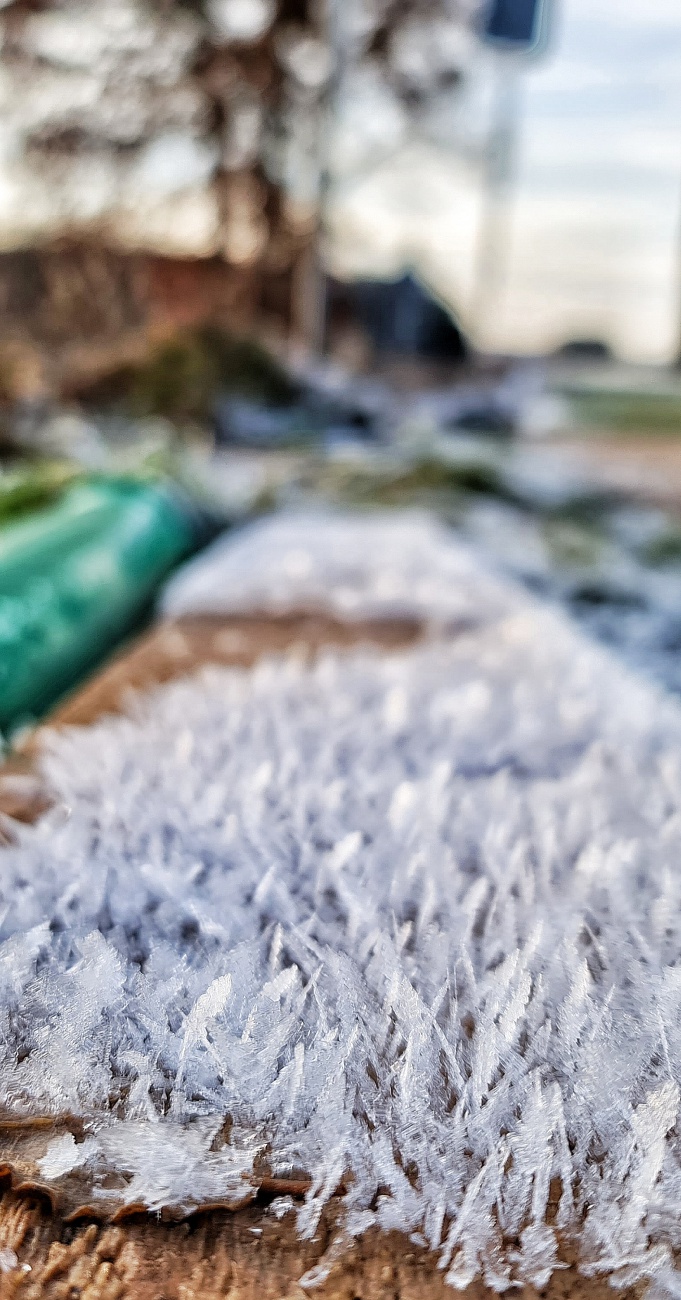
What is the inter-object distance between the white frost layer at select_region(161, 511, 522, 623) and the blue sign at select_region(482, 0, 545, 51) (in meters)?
3.59

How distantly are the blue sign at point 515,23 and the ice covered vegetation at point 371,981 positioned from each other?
172 inches

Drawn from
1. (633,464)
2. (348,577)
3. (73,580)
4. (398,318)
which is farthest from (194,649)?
(398,318)

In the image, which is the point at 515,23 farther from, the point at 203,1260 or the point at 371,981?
the point at 203,1260

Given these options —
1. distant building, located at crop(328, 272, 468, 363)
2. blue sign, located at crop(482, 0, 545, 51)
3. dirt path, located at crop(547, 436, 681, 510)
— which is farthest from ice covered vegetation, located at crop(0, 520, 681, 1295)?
distant building, located at crop(328, 272, 468, 363)

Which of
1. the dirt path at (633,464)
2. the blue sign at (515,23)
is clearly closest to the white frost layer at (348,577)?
the dirt path at (633,464)

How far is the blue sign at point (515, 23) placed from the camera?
155 inches

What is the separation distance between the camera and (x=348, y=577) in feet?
3.85

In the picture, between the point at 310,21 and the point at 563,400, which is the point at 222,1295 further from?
the point at 310,21

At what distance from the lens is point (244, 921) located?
42cm

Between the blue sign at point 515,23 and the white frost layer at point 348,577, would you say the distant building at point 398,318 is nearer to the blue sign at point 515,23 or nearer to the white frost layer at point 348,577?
the blue sign at point 515,23

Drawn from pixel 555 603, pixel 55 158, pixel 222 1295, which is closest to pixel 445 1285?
pixel 222 1295

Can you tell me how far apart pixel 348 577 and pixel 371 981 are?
0.83 metres

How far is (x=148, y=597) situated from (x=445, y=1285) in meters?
1.06

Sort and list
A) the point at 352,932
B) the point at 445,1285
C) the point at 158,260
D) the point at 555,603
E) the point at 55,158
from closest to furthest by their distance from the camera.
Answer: the point at 445,1285 → the point at 352,932 → the point at 555,603 → the point at 158,260 → the point at 55,158
